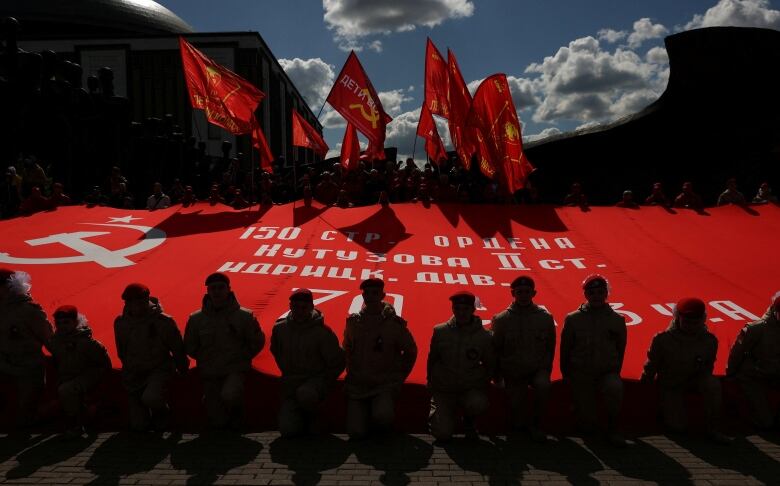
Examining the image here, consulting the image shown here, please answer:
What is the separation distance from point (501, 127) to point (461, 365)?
7450 mm

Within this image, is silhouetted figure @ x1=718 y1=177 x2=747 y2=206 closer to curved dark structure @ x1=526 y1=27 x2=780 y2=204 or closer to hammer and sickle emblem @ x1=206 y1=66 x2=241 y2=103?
curved dark structure @ x1=526 y1=27 x2=780 y2=204

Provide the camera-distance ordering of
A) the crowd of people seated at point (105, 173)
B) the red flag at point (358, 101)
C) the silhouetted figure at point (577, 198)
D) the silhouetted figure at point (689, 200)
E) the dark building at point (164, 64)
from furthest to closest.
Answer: the dark building at point (164, 64)
the red flag at point (358, 101)
the crowd of people seated at point (105, 173)
the silhouetted figure at point (577, 198)
the silhouetted figure at point (689, 200)

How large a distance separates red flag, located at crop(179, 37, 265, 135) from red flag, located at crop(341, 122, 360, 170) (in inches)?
97.2

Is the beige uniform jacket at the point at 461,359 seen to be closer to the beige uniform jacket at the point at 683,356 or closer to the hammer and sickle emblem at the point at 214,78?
the beige uniform jacket at the point at 683,356

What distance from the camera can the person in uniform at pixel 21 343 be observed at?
15.8 ft

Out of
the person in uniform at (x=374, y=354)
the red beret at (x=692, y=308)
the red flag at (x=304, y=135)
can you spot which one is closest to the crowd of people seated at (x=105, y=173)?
the red flag at (x=304, y=135)

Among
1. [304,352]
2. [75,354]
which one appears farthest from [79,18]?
[304,352]

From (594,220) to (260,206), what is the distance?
18.8ft

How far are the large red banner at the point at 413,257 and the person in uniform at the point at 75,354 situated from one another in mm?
360

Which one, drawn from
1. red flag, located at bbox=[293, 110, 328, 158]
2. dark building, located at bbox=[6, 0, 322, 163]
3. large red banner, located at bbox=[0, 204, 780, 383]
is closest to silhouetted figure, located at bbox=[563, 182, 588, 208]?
large red banner, located at bbox=[0, 204, 780, 383]

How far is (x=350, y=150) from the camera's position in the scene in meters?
13.2

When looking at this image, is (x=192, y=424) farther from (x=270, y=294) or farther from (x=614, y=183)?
(x=614, y=183)

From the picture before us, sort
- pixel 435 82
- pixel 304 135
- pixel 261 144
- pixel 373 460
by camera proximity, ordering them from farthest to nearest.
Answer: pixel 304 135, pixel 435 82, pixel 261 144, pixel 373 460

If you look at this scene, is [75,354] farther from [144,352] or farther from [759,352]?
[759,352]
